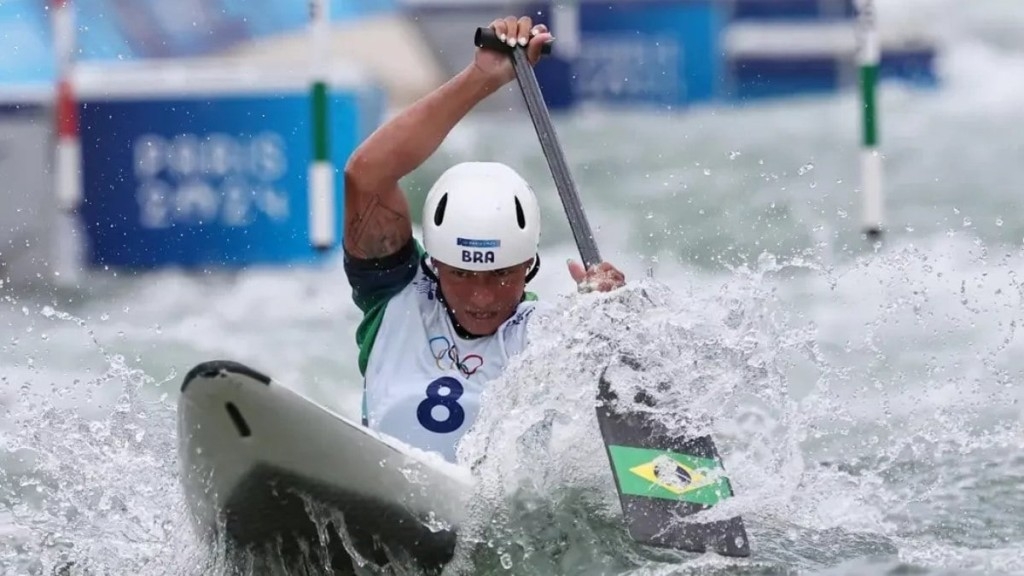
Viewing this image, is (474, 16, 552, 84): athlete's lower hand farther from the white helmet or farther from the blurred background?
the blurred background

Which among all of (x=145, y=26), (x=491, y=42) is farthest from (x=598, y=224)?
(x=491, y=42)

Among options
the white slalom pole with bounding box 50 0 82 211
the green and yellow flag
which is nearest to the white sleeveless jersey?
the green and yellow flag

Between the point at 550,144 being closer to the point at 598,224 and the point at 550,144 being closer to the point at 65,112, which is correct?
the point at 65,112

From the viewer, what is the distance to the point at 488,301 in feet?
14.1

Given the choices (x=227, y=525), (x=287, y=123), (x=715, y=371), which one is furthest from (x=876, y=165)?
(x=227, y=525)

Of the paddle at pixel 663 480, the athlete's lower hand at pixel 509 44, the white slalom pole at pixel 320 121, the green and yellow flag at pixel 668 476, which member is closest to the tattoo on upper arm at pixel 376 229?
the athlete's lower hand at pixel 509 44

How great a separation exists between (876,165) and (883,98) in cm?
546

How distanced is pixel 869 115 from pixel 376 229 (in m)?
3.65

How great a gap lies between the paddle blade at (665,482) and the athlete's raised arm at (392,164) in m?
0.61

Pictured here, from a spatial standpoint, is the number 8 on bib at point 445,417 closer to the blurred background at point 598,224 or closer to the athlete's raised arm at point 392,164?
the athlete's raised arm at point 392,164

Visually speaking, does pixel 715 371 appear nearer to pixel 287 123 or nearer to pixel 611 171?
pixel 287 123

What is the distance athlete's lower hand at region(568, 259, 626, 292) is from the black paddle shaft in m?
0.05

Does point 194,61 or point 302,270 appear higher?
point 194,61

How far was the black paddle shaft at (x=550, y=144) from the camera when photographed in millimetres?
4570
